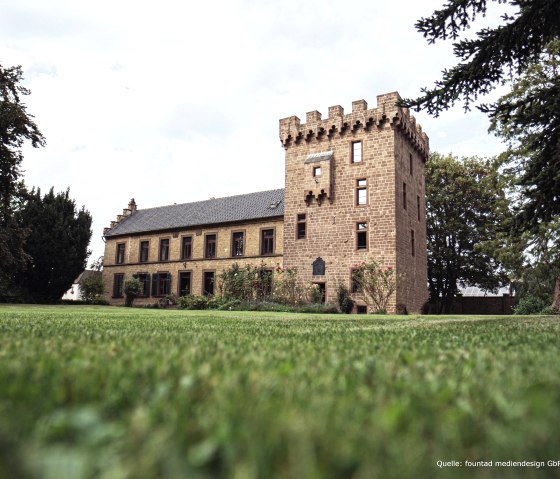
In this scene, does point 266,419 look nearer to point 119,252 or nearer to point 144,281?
point 144,281

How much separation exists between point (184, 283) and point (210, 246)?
3.57 meters

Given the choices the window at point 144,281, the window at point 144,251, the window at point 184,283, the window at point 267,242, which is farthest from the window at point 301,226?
the window at point 144,251

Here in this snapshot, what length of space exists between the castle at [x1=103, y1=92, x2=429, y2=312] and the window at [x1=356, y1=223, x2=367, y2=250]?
0.06 m

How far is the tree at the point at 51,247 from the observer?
31234 millimetres

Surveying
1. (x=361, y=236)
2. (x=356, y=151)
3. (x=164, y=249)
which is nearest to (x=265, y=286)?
(x=361, y=236)

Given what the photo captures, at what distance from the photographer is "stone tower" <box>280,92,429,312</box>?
2492 centimetres

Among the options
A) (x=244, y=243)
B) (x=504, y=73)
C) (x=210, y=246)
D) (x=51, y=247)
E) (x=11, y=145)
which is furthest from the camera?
(x=210, y=246)

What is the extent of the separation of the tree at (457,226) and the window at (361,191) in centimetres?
1172

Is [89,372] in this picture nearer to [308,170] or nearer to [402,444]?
[402,444]

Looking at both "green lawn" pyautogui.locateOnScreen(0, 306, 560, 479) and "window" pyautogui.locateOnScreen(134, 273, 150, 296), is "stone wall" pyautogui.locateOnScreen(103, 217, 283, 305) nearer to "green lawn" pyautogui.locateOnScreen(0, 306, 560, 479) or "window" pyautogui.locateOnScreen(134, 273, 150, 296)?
"window" pyautogui.locateOnScreen(134, 273, 150, 296)

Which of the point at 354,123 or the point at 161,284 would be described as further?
the point at 161,284

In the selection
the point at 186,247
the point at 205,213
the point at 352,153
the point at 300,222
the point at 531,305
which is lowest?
the point at 531,305

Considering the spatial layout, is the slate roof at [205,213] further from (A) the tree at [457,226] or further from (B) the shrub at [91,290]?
(A) the tree at [457,226]

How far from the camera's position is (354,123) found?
85.5 feet
